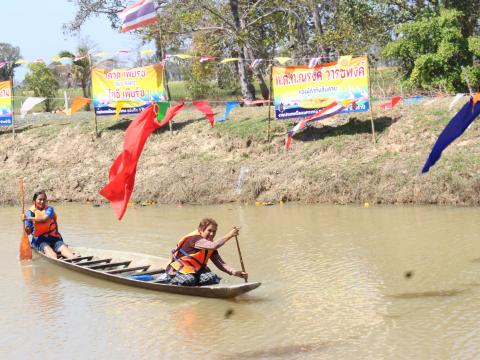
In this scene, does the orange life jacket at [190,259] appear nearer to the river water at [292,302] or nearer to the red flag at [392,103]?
the river water at [292,302]

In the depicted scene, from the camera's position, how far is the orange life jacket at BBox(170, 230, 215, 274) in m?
9.62

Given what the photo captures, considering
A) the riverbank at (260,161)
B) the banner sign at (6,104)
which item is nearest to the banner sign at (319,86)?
the riverbank at (260,161)

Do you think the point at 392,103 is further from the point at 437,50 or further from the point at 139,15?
the point at 139,15

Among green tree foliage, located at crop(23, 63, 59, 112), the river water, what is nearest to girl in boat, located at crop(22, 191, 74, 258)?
the river water

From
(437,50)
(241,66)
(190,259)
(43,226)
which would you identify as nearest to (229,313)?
(190,259)

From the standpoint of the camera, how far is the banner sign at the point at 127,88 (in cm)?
2181

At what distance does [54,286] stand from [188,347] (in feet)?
13.7

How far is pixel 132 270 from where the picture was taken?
11250 millimetres

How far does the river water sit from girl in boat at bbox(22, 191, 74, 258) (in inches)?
12.3

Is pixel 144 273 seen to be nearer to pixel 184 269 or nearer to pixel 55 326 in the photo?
pixel 184 269

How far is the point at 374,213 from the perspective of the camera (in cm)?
1595

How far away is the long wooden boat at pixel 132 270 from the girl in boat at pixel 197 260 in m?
0.17

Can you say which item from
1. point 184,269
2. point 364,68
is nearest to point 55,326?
point 184,269

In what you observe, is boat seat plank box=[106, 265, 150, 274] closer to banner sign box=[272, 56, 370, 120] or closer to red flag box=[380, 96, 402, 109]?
banner sign box=[272, 56, 370, 120]
